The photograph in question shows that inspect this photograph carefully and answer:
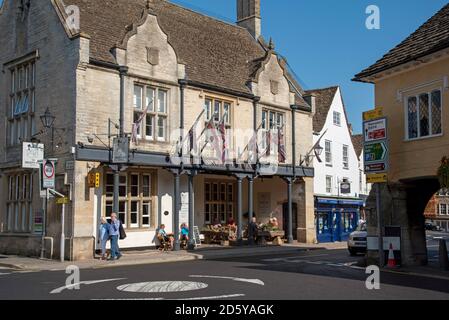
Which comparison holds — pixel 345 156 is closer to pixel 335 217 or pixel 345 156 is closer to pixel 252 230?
pixel 335 217

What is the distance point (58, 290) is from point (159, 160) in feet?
41.7

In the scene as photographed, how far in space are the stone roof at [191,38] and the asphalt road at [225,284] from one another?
10.6 metres

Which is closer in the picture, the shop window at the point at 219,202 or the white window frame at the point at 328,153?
the shop window at the point at 219,202

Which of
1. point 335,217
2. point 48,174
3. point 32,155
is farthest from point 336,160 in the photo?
point 32,155

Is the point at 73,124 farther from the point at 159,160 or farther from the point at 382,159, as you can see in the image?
the point at 382,159

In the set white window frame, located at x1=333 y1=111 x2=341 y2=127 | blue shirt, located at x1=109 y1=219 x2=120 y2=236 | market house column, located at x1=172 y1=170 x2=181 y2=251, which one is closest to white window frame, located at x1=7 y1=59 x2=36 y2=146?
blue shirt, located at x1=109 y1=219 x2=120 y2=236

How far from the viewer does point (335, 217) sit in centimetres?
3631

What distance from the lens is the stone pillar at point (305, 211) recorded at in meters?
31.9

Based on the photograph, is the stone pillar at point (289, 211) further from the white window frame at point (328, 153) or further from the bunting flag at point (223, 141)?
the white window frame at point (328, 153)

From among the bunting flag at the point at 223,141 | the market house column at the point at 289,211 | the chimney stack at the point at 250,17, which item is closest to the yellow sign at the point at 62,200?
the bunting flag at the point at 223,141

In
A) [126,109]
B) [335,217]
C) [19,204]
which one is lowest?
Answer: [335,217]

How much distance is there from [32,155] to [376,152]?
12.7m
